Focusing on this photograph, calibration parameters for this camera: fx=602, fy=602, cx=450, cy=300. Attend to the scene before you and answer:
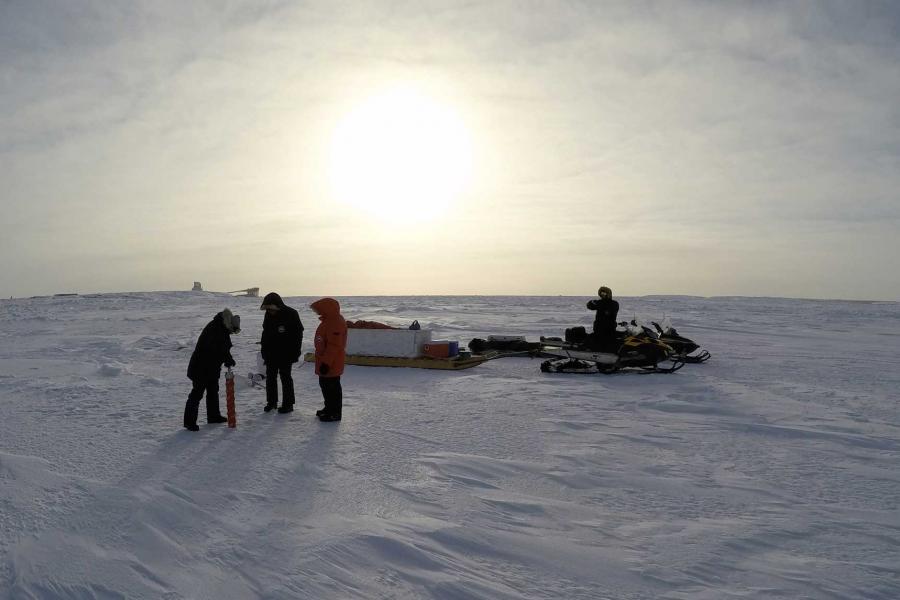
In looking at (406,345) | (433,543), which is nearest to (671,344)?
(406,345)

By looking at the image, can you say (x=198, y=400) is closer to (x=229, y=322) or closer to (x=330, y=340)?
(x=229, y=322)

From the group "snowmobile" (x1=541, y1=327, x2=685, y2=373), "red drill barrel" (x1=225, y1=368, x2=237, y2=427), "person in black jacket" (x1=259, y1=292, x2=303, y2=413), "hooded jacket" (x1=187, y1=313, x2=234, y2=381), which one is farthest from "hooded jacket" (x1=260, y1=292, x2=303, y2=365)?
"snowmobile" (x1=541, y1=327, x2=685, y2=373)

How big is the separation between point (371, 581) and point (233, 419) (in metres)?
3.87

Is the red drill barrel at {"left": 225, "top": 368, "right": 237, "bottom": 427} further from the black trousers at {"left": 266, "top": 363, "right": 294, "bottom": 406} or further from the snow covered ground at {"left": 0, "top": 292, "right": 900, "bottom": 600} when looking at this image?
the black trousers at {"left": 266, "top": 363, "right": 294, "bottom": 406}

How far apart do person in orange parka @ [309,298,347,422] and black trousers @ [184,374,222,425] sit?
3.77 feet

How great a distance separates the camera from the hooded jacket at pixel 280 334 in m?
7.40

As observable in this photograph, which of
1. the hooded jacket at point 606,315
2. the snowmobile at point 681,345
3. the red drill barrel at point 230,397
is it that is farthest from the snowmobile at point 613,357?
the red drill barrel at point 230,397

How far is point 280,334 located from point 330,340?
88 centimetres

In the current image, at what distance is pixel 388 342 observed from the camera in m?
11.8

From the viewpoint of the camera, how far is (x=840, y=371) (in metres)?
11.2

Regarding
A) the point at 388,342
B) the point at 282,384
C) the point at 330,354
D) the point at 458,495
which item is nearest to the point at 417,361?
the point at 388,342

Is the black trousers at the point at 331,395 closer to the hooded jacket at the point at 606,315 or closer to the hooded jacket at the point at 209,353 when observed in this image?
the hooded jacket at the point at 209,353

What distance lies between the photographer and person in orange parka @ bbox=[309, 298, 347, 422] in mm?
6883

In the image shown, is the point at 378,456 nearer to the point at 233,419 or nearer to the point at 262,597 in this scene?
the point at 233,419
